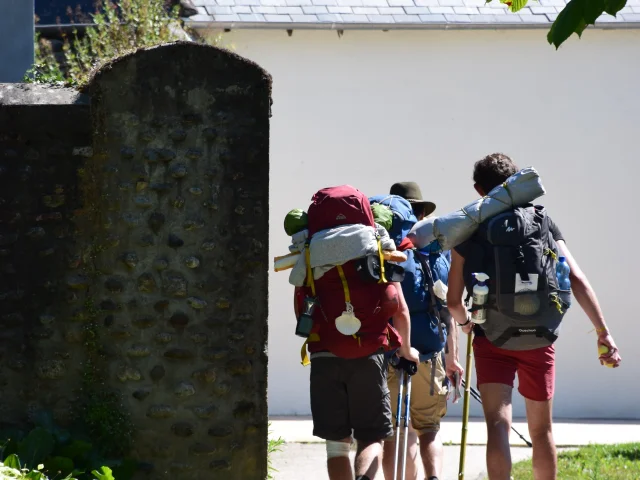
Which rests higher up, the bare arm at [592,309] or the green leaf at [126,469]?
the bare arm at [592,309]

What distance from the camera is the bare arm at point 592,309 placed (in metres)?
5.30

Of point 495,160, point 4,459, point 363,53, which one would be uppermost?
point 363,53

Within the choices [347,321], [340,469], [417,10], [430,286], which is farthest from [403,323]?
[417,10]

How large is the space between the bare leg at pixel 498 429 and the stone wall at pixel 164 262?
4.01 ft

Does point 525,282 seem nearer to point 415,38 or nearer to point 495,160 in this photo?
point 495,160

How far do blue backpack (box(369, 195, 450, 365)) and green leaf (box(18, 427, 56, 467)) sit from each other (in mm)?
1981

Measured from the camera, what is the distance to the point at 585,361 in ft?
30.2

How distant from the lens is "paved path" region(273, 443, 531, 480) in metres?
6.68

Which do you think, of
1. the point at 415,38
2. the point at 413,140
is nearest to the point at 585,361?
the point at 413,140

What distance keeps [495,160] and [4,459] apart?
2916 mm

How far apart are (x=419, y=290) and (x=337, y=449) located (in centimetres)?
108

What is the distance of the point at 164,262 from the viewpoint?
538 centimetres

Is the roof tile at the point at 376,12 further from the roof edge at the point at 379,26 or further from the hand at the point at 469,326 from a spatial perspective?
the hand at the point at 469,326

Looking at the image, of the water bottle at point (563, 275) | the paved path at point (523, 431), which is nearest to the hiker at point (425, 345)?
the water bottle at point (563, 275)
